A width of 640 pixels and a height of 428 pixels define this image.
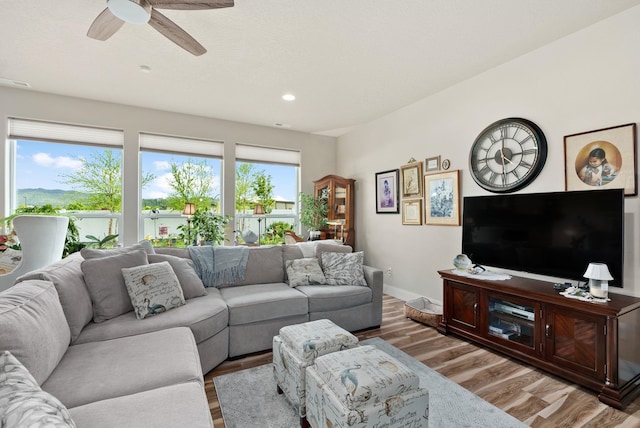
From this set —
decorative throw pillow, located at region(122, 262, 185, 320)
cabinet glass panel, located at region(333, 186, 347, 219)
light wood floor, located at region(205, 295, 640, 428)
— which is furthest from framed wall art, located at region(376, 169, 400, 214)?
decorative throw pillow, located at region(122, 262, 185, 320)

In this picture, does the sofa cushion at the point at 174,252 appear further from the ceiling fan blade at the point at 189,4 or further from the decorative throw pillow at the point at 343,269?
the ceiling fan blade at the point at 189,4

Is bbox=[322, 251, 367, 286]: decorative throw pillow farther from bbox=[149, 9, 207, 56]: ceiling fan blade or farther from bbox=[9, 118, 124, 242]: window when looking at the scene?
bbox=[9, 118, 124, 242]: window

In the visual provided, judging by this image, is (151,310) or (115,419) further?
(151,310)

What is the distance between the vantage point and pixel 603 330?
76.9 inches

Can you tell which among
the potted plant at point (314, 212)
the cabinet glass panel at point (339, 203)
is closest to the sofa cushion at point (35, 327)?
the potted plant at point (314, 212)

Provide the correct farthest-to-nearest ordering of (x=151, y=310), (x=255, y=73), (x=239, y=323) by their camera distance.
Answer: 1. (x=255, y=73)
2. (x=239, y=323)
3. (x=151, y=310)

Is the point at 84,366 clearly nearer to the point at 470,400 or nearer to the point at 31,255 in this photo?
the point at 31,255

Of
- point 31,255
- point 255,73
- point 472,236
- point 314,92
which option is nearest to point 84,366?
point 31,255

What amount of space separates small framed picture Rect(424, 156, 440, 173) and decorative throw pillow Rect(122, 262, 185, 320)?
122 inches

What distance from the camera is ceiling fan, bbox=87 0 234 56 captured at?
1.86 metres

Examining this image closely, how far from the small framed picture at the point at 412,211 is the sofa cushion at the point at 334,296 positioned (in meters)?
1.37

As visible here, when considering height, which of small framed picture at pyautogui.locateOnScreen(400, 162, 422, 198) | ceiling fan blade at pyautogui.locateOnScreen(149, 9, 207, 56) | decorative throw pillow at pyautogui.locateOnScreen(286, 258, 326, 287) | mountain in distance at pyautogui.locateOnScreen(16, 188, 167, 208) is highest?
ceiling fan blade at pyautogui.locateOnScreen(149, 9, 207, 56)

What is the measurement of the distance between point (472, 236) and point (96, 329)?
319 cm

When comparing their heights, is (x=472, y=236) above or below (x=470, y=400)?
above
